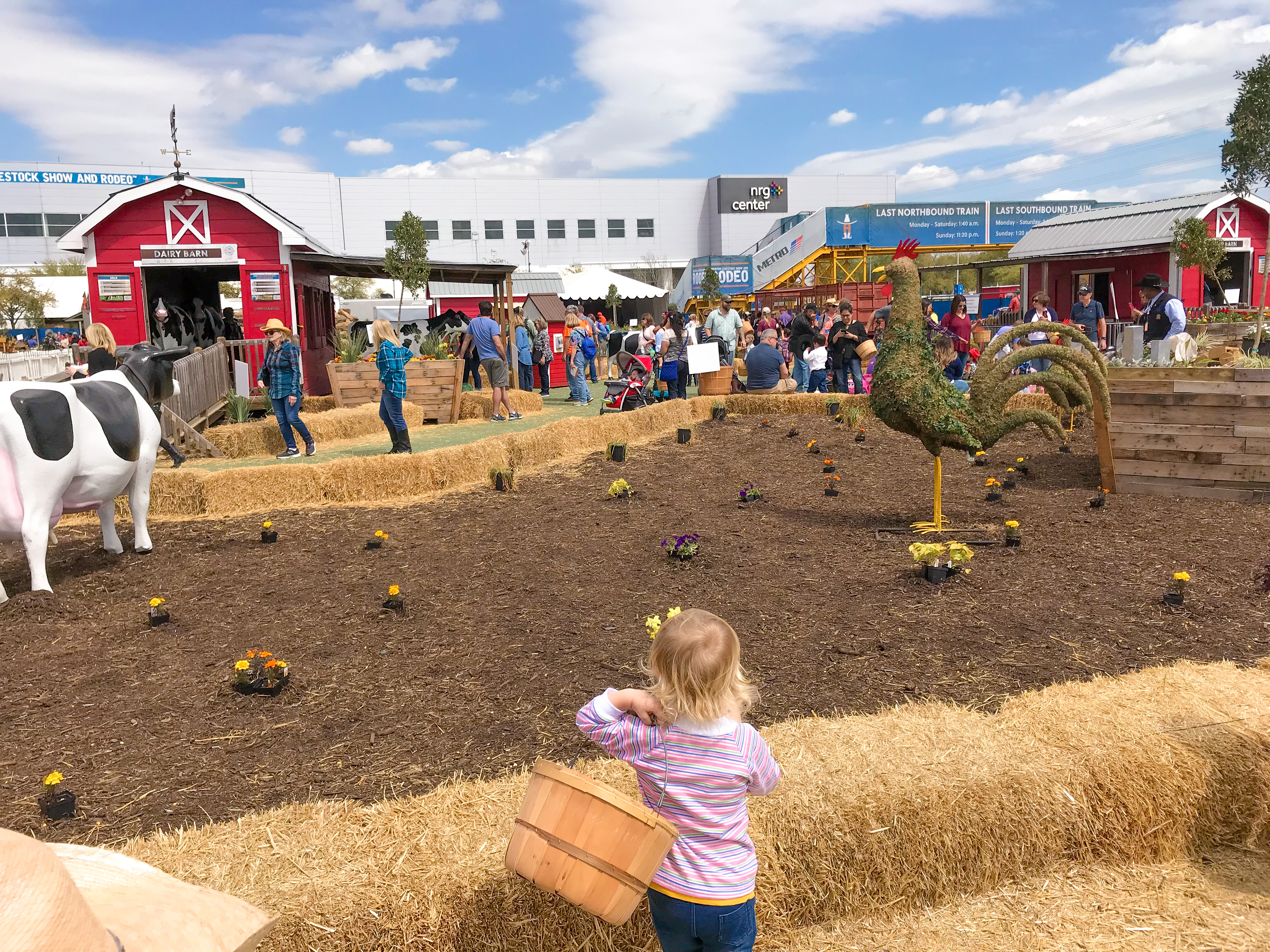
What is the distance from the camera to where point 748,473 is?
10.2 m

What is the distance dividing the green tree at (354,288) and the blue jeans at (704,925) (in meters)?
54.6

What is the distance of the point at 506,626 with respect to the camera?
5.57 m

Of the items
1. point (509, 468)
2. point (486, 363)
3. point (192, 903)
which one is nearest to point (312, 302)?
point (486, 363)

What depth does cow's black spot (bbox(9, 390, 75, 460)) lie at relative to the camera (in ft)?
20.4

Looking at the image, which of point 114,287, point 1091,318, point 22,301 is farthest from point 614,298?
point 22,301

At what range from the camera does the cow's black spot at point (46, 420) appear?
20.4 ft

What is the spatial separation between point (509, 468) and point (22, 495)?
4826 millimetres

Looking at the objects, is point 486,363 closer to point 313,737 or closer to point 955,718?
point 313,737

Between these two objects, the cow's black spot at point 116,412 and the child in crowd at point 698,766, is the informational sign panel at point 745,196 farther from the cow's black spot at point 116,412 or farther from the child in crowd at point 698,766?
the child in crowd at point 698,766

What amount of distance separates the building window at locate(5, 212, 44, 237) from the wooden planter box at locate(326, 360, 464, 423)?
51100mm

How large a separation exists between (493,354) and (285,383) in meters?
3.73

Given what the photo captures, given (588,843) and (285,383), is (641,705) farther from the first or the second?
(285,383)

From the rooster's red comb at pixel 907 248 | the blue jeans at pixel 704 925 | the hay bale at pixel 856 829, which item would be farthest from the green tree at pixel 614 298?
the blue jeans at pixel 704 925

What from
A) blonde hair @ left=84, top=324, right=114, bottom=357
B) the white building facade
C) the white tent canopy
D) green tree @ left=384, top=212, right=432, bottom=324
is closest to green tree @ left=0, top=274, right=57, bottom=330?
the white building facade
